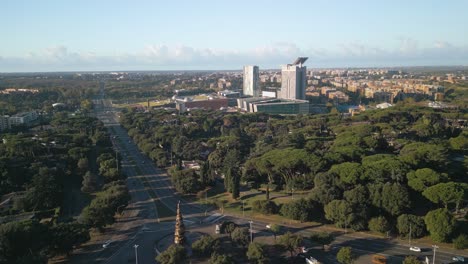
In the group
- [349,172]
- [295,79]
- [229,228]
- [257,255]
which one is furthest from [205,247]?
[295,79]

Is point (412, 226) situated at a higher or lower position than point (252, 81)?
lower

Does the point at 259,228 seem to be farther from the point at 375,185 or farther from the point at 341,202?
the point at 375,185

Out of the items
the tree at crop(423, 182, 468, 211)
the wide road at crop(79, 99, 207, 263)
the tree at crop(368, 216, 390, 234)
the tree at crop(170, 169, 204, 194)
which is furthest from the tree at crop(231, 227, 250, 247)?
the tree at crop(423, 182, 468, 211)

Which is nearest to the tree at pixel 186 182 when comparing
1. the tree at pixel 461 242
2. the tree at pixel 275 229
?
the tree at pixel 275 229

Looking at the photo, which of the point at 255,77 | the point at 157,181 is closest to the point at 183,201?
the point at 157,181

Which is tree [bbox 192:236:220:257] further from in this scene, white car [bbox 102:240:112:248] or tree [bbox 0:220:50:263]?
tree [bbox 0:220:50:263]

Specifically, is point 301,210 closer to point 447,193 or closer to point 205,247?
point 205,247

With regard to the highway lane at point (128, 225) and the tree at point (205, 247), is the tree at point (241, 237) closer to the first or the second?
the tree at point (205, 247)
